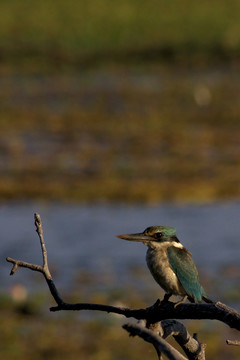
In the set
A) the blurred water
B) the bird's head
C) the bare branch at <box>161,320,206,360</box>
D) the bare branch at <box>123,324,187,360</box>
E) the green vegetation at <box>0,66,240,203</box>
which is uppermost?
the green vegetation at <box>0,66,240,203</box>

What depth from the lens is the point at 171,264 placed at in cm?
328

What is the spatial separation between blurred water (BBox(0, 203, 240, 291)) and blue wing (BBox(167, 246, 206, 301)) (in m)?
6.50

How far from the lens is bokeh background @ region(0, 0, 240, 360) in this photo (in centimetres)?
902

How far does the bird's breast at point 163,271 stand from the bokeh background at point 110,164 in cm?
485

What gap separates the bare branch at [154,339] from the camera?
2.23 meters

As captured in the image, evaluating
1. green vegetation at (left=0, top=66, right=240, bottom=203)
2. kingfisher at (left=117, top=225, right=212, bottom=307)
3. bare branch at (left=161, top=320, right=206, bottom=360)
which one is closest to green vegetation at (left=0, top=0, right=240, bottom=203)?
green vegetation at (left=0, top=66, right=240, bottom=203)

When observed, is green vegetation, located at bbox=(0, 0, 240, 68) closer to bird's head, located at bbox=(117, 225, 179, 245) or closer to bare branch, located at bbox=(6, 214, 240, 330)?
bird's head, located at bbox=(117, 225, 179, 245)

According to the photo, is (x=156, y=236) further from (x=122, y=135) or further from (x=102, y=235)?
(x=122, y=135)

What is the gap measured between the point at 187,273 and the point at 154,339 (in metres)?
0.98

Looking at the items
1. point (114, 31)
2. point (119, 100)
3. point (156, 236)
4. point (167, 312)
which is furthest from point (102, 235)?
point (114, 31)

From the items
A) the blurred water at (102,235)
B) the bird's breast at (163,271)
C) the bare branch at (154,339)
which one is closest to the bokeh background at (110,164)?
the blurred water at (102,235)

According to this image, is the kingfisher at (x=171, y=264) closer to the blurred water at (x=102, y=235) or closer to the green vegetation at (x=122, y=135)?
the blurred water at (x=102, y=235)

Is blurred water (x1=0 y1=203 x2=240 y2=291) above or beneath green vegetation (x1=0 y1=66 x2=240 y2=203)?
beneath

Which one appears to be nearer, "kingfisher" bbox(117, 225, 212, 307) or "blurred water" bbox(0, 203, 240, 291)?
"kingfisher" bbox(117, 225, 212, 307)
